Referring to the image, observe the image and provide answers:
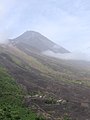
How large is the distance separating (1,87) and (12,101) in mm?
10043

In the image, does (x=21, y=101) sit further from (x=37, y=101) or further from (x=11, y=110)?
(x=11, y=110)

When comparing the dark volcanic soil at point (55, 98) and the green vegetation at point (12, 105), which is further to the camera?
the dark volcanic soil at point (55, 98)

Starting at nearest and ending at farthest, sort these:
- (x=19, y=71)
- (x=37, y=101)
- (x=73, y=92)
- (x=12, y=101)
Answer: (x=12, y=101), (x=37, y=101), (x=73, y=92), (x=19, y=71)

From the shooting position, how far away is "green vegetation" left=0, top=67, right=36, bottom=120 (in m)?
43.0

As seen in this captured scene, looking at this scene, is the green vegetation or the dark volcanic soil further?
the dark volcanic soil

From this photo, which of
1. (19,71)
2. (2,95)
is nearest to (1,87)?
(2,95)

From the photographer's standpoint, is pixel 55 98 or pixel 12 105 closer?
pixel 12 105

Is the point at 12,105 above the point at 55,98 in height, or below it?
below

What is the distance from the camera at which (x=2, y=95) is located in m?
58.1

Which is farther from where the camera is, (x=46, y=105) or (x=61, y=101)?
(x=61, y=101)

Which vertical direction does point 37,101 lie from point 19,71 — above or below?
below

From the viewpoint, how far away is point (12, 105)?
51281mm

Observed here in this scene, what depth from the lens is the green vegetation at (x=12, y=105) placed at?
43.0m

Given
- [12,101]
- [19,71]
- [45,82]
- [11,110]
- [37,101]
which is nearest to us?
[11,110]
